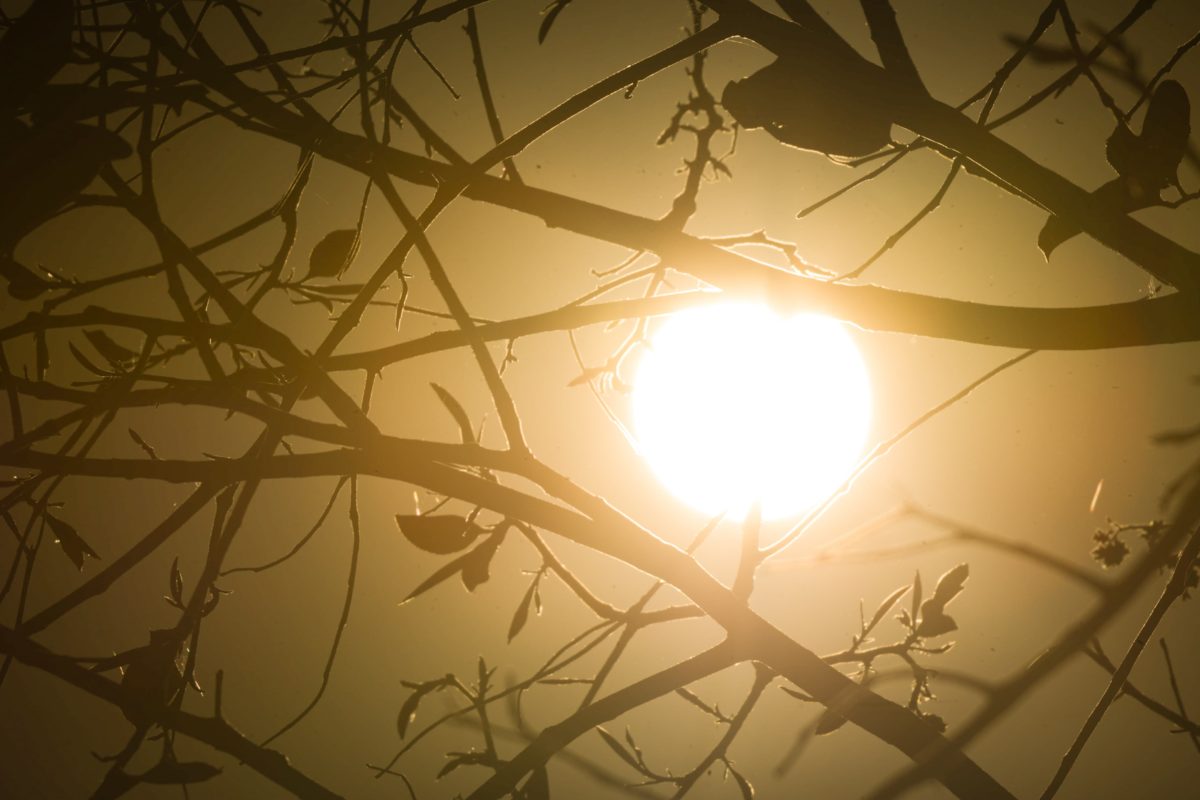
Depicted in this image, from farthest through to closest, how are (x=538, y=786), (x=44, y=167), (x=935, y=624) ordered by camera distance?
(x=935, y=624), (x=538, y=786), (x=44, y=167)

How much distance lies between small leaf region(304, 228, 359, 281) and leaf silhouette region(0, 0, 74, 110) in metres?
0.26

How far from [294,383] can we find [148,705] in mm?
243

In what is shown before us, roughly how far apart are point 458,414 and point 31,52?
342 millimetres

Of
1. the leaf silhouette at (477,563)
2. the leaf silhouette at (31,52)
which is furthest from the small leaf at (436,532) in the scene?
the leaf silhouette at (31,52)

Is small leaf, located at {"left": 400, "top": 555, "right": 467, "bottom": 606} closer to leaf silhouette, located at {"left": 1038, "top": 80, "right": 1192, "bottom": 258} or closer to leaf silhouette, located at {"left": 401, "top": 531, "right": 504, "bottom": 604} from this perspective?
leaf silhouette, located at {"left": 401, "top": 531, "right": 504, "bottom": 604}

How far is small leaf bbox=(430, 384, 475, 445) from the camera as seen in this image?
2.21 ft

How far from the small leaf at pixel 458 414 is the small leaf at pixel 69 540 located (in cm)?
35

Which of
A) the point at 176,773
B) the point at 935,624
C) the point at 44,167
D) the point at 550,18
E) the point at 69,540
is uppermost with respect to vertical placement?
the point at 550,18

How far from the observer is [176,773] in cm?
71

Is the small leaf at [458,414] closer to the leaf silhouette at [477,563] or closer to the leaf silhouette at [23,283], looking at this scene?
the leaf silhouette at [477,563]

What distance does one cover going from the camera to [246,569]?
2.48ft

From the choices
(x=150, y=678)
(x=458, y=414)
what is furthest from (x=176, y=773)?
(x=458, y=414)

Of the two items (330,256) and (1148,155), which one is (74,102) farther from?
(1148,155)

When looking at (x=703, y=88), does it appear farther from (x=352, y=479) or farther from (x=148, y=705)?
(x=148, y=705)
